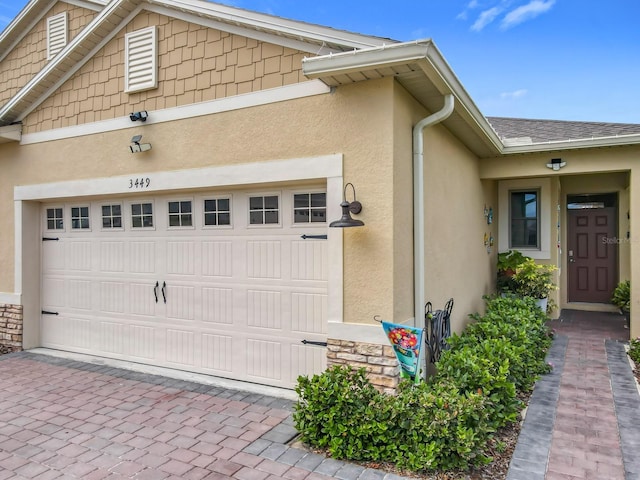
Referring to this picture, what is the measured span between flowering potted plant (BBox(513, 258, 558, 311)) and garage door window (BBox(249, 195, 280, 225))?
5.56 metres

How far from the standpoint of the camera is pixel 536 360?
593 cm

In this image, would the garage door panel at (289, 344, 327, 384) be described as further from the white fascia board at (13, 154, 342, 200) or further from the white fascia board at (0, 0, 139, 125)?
the white fascia board at (0, 0, 139, 125)

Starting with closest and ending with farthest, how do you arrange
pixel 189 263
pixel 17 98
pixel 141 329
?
pixel 189 263 < pixel 141 329 < pixel 17 98

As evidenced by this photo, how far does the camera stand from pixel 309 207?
497cm

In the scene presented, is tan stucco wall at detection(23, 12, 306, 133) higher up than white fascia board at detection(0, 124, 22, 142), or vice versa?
tan stucco wall at detection(23, 12, 306, 133)

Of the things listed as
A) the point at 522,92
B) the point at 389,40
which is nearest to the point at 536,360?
the point at 389,40

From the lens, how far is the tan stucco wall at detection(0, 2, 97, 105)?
8797 mm

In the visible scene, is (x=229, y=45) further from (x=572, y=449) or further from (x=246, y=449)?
(x=572, y=449)

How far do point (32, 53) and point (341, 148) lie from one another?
8.35 metres

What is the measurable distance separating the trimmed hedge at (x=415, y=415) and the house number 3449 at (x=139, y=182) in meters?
3.39

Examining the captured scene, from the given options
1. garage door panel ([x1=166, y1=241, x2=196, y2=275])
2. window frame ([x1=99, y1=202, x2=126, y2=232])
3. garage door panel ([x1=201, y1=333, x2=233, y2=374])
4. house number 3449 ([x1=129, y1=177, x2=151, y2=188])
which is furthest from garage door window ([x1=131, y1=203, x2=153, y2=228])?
garage door panel ([x1=201, y1=333, x2=233, y2=374])

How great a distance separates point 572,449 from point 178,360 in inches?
179

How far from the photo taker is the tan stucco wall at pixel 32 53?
880cm

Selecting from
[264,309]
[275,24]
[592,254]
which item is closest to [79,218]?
[264,309]
